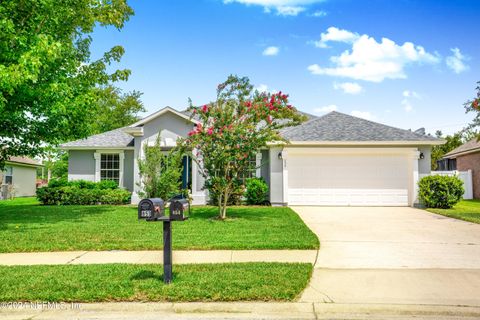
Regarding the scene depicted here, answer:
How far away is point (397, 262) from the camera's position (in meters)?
6.11

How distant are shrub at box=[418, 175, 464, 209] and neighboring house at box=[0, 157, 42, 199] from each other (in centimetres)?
2659

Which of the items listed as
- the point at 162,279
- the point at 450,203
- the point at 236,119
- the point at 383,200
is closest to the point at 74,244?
the point at 162,279

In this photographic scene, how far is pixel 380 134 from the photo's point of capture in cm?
1602

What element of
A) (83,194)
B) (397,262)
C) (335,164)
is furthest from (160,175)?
(397,262)

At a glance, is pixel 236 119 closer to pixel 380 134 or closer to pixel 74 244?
pixel 74 244

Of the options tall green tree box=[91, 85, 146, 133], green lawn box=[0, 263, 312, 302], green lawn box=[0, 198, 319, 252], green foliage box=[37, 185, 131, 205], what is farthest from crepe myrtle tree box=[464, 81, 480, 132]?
tall green tree box=[91, 85, 146, 133]

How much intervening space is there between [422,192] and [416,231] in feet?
20.4

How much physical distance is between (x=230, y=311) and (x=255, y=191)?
1161 cm

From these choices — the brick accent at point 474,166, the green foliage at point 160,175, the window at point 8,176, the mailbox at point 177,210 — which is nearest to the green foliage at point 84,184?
the green foliage at point 160,175

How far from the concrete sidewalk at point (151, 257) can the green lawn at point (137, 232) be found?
303 millimetres

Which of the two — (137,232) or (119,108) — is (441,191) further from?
(119,108)

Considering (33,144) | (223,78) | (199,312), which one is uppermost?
(223,78)

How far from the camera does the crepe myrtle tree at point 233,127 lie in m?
10.7

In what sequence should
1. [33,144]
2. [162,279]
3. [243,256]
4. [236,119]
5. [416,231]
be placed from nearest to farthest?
[162,279] < [243,256] < [416,231] < [236,119] < [33,144]
